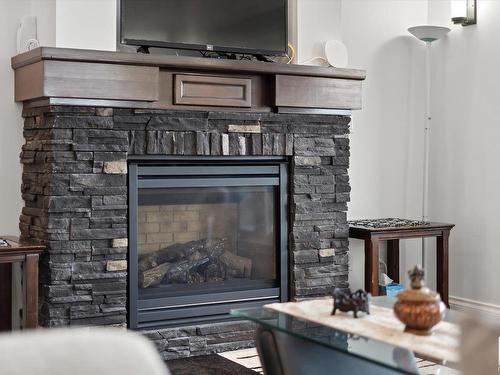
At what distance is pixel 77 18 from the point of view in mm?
3676

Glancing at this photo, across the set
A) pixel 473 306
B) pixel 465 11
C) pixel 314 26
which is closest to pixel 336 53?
pixel 314 26

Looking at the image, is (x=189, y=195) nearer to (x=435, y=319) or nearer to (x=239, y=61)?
(x=239, y=61)

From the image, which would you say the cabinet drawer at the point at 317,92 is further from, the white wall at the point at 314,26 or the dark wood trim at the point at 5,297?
the dark wood trim at the point at 5,297

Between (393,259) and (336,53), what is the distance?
1373 mm

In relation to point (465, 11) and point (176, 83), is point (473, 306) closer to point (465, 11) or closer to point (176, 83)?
point (465, 11)

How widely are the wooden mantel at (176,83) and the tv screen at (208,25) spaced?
0.51 ft

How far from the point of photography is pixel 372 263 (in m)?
4.31

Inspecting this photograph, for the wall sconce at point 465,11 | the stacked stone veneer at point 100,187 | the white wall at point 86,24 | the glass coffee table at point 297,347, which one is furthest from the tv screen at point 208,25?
the glass coffee table at point 297,347

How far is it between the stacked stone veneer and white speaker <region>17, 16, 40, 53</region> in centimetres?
30

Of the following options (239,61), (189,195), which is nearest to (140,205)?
(189,195)

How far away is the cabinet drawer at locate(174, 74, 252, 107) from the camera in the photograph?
3.80m

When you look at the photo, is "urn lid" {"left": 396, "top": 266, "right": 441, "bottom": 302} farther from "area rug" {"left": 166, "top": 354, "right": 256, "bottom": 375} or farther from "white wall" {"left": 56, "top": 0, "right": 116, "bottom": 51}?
"white wall" {"left": 56, "top": 0, "right": 116, "bottom": 51}

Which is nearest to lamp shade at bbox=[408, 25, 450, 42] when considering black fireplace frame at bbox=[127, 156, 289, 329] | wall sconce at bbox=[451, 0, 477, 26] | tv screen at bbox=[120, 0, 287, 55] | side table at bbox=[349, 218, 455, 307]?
wall sconce at bbox=[451, 0, 477, 26]

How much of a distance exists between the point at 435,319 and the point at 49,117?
208cm
